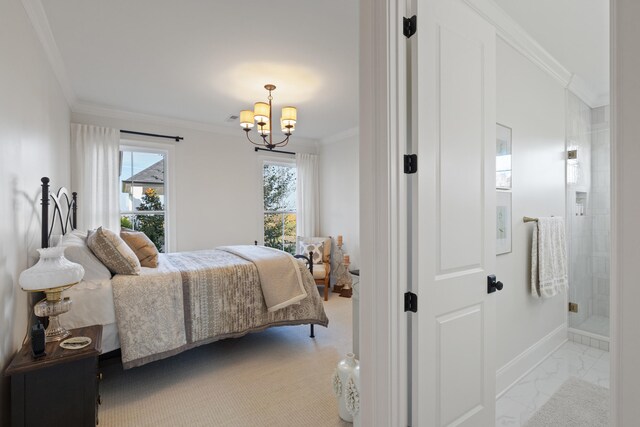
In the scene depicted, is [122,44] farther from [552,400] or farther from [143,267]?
[552,400]

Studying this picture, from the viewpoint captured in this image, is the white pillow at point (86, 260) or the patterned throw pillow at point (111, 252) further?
the patterned throw pillow at point (111, 252)

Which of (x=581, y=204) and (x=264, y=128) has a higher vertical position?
(x=264, y=128)

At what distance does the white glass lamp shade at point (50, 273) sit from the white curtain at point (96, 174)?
2527 mm

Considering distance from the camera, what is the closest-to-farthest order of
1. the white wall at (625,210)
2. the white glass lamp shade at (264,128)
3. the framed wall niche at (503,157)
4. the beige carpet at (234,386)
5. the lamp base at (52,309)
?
the white wall at (625,210) → the lamp base at (52,309) → the beige carpet at (234,386) → the framed wall niche at (503,157) → the white glass lamp shade at (264,128)

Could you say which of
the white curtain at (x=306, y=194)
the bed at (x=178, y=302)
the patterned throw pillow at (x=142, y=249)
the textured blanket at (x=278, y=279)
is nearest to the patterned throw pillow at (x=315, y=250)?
the white curtain at (x=306, y=194)

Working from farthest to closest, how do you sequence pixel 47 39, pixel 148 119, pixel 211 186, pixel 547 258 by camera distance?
pixel 211 186 < pixel 148 119 < pixel 547 258 < pixel 47 39

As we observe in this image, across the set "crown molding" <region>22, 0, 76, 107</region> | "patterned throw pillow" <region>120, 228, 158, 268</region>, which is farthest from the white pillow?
"crown molding" <region>22, 0, 76, 107</region>

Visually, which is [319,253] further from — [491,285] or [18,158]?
[18,158]

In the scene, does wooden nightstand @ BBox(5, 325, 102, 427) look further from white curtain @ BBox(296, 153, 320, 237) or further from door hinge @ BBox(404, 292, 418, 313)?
white curtain @ BBox(296, 153, 320, 237)

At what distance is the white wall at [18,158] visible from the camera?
1.51 m

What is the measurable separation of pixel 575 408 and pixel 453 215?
5.91 ft

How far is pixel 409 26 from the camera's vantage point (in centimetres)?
132

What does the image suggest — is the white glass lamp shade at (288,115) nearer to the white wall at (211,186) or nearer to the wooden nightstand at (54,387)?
the white wall at (211,186)

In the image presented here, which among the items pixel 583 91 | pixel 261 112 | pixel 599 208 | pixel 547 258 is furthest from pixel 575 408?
pixel 261 112
